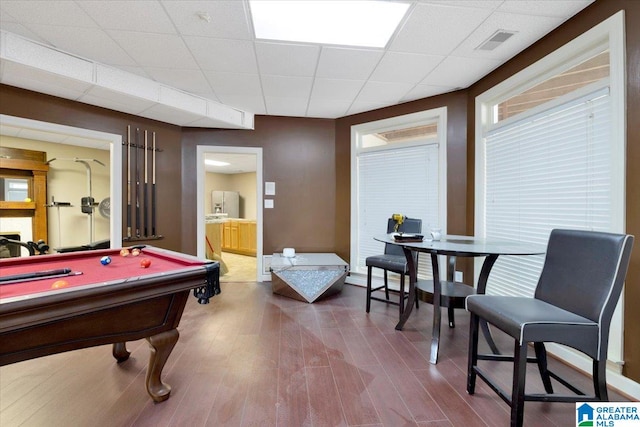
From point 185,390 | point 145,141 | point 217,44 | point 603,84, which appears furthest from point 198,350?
point 603,84

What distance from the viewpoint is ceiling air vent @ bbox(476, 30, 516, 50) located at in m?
2.36

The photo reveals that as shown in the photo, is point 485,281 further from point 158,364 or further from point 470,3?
point 158,364

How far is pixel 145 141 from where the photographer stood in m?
3.95

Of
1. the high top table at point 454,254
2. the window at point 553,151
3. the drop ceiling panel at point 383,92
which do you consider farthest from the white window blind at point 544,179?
the drop ceiling panel at point 383,92

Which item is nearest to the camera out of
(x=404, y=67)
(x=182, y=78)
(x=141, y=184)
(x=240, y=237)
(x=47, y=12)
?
(x=47, y=12)

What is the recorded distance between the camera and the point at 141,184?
394cm

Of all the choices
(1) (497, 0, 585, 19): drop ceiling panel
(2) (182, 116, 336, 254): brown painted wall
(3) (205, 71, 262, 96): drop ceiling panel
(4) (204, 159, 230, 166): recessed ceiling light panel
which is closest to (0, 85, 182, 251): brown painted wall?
(2) (182, 116, 336, 254): brown painted wall

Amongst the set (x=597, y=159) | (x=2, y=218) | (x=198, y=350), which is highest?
(x=597, y=159)

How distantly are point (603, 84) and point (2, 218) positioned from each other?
749 centimetres

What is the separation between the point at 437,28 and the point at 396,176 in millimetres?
2022

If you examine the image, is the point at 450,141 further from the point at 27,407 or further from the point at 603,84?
the point at 27,407

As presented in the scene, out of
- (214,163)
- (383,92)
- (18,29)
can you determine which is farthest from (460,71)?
(214,163)

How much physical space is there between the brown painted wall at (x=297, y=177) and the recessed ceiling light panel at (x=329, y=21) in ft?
7.05

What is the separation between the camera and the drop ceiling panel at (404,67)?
2.73 metres
